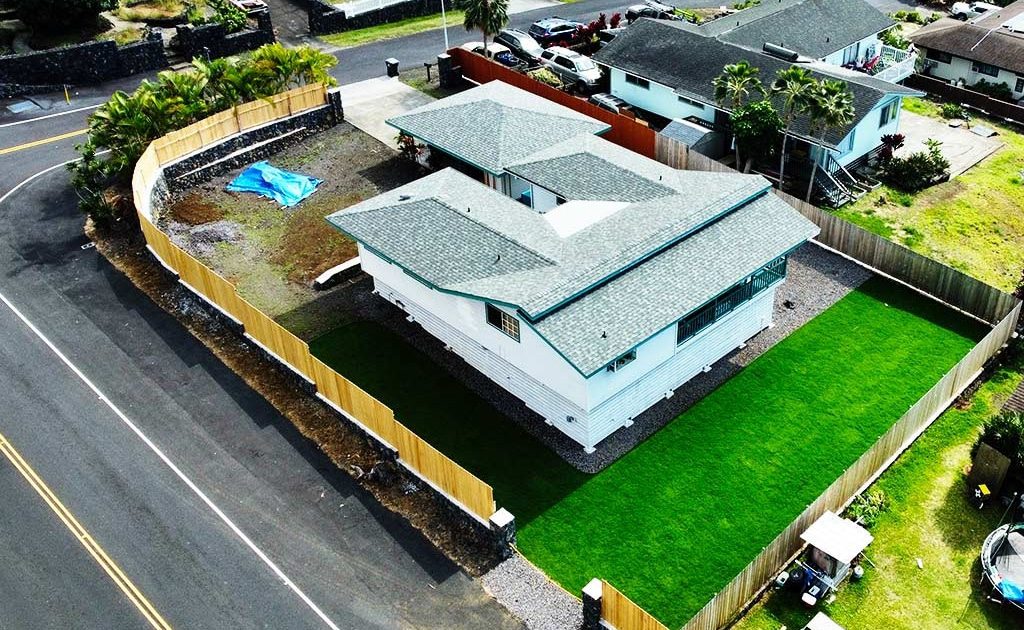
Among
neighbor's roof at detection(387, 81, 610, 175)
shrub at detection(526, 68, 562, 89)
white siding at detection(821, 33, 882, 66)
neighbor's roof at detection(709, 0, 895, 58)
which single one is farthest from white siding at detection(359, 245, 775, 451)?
white siding at detection(821, 33, 882, 66)

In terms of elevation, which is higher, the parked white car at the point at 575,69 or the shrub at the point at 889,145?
the parked white car at the point at 575,69

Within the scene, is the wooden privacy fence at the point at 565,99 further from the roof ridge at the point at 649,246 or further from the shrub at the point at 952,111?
the shrub at the point at 952,111

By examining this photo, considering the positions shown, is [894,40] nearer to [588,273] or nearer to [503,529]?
[588,273]

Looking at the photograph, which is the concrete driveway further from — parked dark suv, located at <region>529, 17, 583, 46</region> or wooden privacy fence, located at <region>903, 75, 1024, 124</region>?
parked dark suv, located at <region>529, 17, 583, 46</region>

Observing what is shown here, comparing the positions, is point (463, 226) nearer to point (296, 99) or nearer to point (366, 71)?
point (296, 99)

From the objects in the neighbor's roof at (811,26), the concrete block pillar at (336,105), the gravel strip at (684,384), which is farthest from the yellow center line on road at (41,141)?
the neighbor's roof at (811,26)

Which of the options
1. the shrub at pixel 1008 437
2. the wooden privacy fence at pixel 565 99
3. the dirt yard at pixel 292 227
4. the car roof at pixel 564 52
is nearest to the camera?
the shrub at pixel 1008 437
